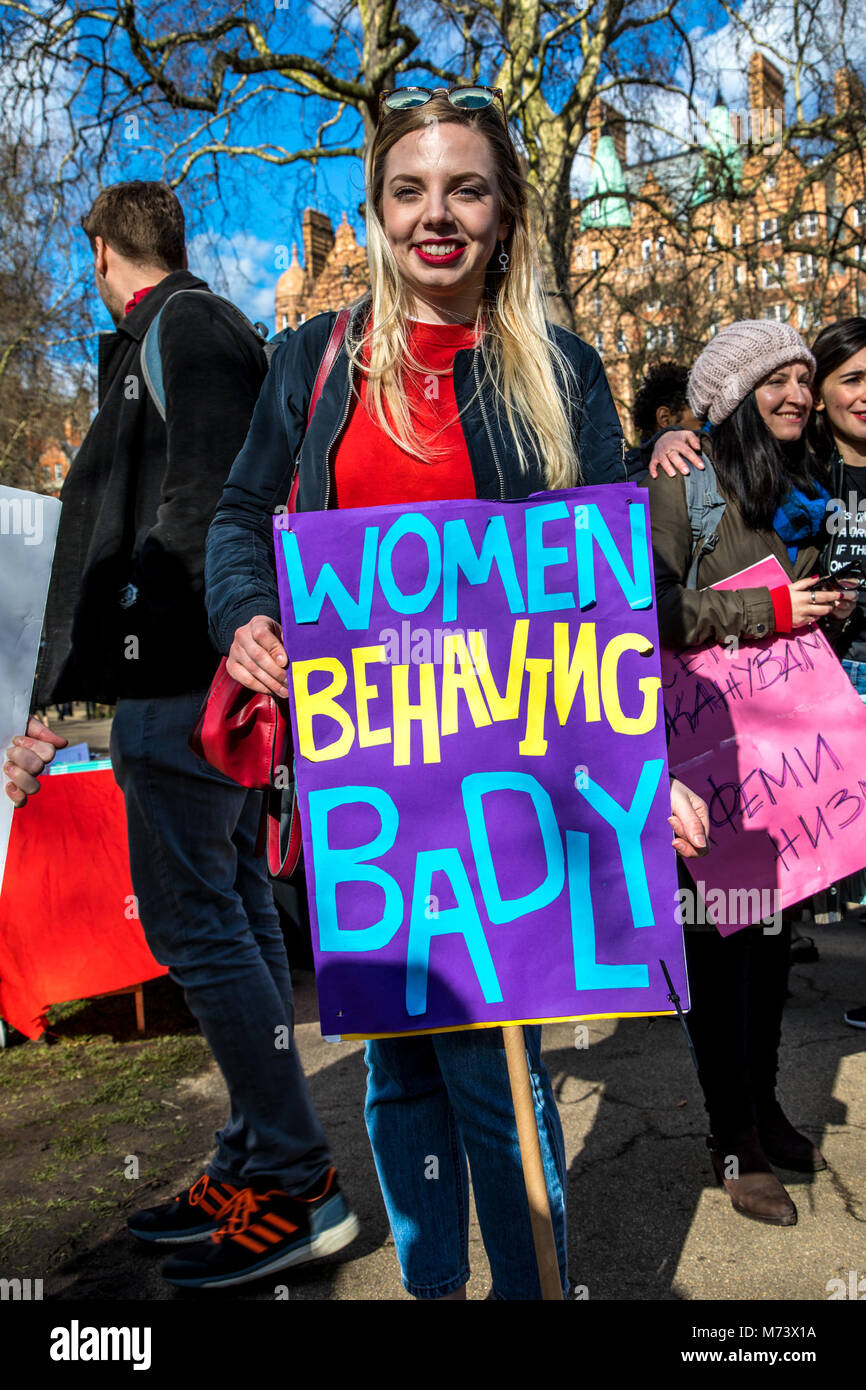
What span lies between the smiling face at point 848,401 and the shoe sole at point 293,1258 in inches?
90.3

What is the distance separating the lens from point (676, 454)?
2602 mm

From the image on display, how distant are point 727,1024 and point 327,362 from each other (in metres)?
1.68

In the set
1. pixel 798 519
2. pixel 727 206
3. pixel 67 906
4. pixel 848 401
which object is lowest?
pixel 67 906

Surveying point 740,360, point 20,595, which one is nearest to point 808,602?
point 740,360

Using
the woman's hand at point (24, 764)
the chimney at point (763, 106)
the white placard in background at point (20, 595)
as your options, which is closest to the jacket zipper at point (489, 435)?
the white placard in background at point (20, 595)

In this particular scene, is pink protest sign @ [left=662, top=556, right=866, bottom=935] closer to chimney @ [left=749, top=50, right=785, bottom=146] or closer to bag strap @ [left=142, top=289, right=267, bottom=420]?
bag strap @ [left=142, top=289, right=267, bottom=420]

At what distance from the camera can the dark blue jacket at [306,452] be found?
5.62 feet

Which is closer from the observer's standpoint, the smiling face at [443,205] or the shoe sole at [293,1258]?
the smiling face at [443,205]

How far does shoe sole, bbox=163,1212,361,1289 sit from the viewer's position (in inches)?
86.5

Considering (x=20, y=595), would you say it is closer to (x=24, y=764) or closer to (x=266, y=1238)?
(x=24, y=764)

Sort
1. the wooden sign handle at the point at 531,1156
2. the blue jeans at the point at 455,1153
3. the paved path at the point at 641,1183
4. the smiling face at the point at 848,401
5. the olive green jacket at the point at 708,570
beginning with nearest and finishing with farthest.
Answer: the wooden sign handle at the point at 531,1156, the blue jeans at the point at 455,1153, the paved path at the point at 641,1183, the olive green jacket at the point at 708,570, the smiling face at the point at 848,401

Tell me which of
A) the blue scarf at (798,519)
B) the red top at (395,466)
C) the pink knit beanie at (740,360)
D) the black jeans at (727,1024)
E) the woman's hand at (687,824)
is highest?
the pink knit beanie at (740,360)

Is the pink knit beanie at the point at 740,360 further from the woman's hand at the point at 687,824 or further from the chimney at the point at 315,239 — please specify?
the chimney at the point at 315,239

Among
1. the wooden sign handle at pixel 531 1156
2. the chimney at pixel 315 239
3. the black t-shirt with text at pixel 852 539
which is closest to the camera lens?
the wooden sign handle at pixel 531 1156
